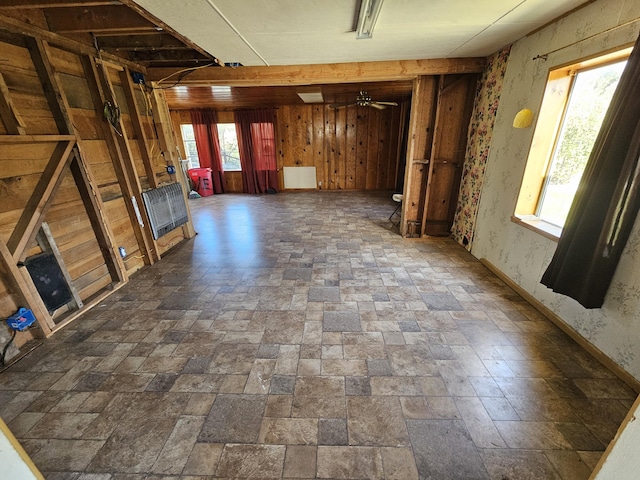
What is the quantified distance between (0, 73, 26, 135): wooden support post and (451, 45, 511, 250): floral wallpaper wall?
4366mm

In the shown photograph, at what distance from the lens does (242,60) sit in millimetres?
3004

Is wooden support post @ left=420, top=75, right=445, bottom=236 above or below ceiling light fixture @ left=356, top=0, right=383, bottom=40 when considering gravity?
below

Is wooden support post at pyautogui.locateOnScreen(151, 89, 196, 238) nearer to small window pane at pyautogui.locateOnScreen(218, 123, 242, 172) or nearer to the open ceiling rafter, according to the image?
the open ceiling rafter

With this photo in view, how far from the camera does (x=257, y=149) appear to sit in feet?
24.3

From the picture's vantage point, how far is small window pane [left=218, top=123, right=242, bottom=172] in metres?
7.41

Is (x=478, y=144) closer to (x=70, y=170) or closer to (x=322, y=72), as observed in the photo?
(x=322, y=72)

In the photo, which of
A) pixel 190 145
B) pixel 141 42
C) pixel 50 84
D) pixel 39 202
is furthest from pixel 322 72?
pixel 190 145

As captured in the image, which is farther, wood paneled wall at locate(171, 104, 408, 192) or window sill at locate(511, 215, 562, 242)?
wood paneled wall at locate(171, 104, 408, 192)

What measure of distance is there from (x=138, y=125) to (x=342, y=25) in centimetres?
261

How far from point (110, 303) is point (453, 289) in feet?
11.1

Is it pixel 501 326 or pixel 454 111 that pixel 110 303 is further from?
pixel 454 111

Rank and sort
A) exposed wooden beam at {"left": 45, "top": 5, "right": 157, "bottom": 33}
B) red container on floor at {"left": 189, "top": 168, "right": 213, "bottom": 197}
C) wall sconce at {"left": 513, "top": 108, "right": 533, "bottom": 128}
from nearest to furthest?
exposed wooden beam at {"left": 45, "top": 5, "right": 157, "bottom": 33} < wall sconce at {"left": 513, "top": 108, "right": 533, "bottom": 128} < red container on floor at {"left": 189, "top": 168, "right": 213, "bottom": 197}

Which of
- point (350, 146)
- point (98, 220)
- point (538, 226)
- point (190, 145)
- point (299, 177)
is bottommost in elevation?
point (299, 177)

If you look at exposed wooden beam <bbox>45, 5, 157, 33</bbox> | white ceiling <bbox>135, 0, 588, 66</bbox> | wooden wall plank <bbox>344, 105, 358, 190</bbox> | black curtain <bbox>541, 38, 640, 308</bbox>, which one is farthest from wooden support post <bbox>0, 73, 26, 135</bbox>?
wooden wall plank <bbox>344, 105, 358, 190</bbox>
